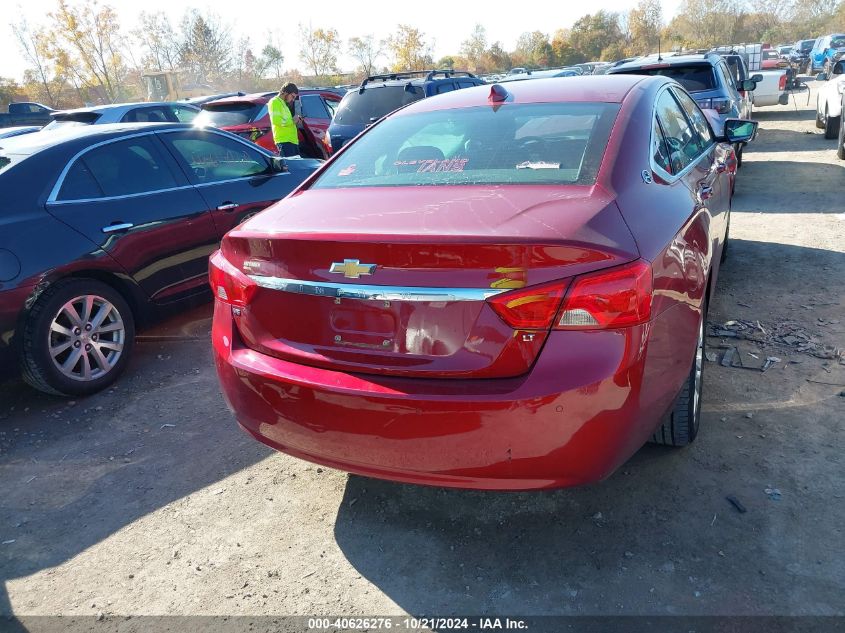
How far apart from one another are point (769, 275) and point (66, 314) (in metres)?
5.21

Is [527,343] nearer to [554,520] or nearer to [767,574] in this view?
[554,520]

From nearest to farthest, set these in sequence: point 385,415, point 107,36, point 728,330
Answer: point 385,415 → point 728,330 → point 107,36

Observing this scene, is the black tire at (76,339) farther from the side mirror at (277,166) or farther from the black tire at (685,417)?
the black tire at (685,417)

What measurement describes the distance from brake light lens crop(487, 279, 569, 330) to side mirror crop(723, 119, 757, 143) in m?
3.09

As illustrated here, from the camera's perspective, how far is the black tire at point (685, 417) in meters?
2.91

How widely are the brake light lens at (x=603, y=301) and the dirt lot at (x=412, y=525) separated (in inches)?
39.5

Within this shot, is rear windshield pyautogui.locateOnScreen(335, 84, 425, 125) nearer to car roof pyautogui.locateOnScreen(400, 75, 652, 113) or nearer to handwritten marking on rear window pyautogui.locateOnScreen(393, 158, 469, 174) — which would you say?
car roof pyautogui.locateOnScreen(400, 75, 652, 113)

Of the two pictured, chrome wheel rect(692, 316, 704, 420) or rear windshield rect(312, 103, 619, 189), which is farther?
chrome wheel rect(692, 316, 704, 420)

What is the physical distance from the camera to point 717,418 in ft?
11.2

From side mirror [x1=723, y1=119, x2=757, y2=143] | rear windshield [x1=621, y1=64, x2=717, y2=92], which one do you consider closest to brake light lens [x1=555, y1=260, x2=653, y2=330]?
side mirror [x1=723, y1=119, x2=757, y2=143]

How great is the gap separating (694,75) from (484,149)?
23.3 ft

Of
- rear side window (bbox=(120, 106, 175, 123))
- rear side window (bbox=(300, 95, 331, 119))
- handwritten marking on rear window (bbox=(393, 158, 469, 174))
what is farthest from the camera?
rear side window (bbox=(300, 95, 331, 119))

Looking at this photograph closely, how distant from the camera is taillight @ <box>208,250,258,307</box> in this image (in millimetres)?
2564

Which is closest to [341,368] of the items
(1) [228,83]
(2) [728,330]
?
(2) [728,330]
